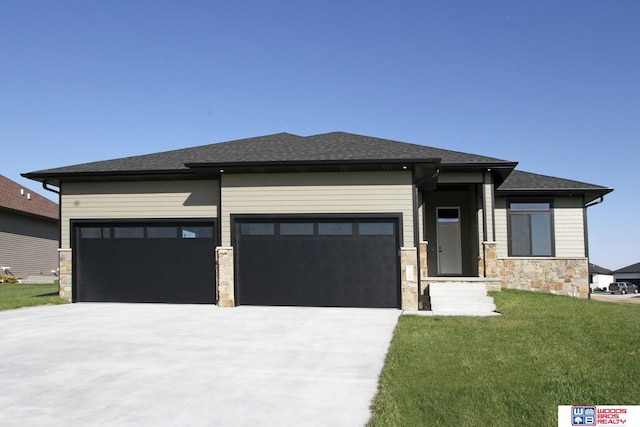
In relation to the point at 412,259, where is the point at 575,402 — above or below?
below

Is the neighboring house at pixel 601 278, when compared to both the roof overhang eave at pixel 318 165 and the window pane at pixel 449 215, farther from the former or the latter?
the roof overhang eave at pixel 318 165

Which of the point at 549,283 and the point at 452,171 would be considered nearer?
the point at 452,171

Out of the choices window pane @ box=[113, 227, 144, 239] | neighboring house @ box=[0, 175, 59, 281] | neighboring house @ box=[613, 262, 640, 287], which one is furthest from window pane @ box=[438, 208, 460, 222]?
neighboring house @ box=[613, 262, 640, 287]

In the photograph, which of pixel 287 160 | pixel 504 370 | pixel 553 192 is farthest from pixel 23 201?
pixel 504 370

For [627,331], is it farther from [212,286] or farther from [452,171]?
[212,286]

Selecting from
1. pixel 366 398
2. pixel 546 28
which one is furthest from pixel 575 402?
pixel 546 28

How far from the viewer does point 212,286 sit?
14609 millimetres

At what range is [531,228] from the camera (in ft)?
60.0

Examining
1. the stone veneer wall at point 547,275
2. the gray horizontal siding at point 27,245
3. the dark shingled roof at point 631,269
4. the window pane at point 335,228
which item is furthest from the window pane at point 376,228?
the dark shingled roof at point 631,269

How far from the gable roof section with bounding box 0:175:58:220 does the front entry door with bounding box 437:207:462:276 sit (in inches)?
862

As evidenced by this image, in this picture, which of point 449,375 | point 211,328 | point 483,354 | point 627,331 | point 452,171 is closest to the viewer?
point 449,375

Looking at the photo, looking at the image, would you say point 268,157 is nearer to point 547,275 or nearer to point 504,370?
point 504,370

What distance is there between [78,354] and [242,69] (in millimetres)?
11581

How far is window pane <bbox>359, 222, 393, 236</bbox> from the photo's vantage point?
13523 millimetres
